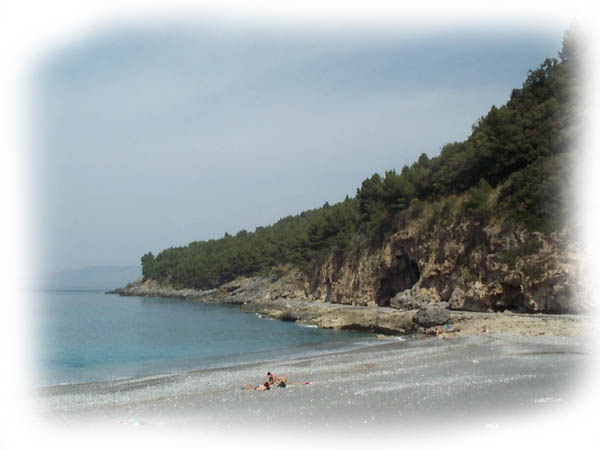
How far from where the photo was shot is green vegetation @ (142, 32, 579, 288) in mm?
36719

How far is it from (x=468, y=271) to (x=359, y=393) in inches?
1258

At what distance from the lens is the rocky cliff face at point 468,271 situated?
33094 millimetres

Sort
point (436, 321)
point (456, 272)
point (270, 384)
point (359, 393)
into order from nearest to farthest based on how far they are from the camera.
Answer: point (359, 393) < point (270, 384) < point (436, 321) < point (456, 272)

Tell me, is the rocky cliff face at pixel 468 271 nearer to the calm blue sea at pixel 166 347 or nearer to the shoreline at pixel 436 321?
the shoreline at pixel 436 321

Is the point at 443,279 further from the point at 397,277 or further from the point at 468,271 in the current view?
the point at 397,277

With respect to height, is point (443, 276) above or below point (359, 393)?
above

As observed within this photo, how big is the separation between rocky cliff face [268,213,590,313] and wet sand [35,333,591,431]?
32.0 feet

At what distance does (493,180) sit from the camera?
46.5 m

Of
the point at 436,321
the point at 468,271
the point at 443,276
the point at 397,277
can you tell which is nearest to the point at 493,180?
the point at 468,271

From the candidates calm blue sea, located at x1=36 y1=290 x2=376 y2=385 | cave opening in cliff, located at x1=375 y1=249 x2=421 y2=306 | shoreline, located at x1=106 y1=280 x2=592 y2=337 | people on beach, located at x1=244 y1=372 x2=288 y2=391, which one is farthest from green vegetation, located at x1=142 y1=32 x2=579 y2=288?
people on beach, located at x1=244 y1=372 x2=288 y2=391

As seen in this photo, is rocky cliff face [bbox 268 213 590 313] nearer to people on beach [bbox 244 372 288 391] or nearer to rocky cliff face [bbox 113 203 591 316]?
rocky cliff face [bbox 113 203 591 316]

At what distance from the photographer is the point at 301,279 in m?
89.8

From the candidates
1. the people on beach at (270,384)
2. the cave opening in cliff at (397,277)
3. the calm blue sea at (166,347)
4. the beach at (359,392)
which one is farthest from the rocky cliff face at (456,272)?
the people on beach at (270,384)

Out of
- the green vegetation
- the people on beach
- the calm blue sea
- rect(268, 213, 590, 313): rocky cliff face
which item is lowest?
the calm blue sea
